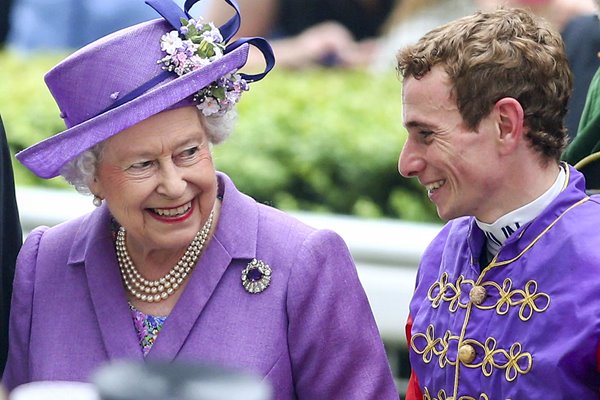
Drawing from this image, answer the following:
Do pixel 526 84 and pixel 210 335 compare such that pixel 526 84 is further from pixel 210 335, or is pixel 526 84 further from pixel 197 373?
pixel 197 373

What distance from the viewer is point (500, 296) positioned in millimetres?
2789

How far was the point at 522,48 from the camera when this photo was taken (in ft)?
8.90

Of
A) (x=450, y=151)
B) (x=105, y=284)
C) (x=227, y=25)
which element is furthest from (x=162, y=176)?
(x=450, y=151)

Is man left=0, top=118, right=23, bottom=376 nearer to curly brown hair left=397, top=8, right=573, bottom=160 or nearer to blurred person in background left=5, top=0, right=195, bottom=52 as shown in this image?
curly brown hair left=397, top=8, right=573, bottom=160

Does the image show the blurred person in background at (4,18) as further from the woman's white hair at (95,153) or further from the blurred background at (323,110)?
the woman's white hair at (95,153)

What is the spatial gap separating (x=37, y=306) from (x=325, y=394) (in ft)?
2.65

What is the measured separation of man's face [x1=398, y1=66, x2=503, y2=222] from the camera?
275cm

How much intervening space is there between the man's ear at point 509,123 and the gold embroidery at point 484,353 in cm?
44

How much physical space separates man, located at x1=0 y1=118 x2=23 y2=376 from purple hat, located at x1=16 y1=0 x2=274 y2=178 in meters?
0.11

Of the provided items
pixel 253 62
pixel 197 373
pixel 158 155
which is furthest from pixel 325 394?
pixel 253 62

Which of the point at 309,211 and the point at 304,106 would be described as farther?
the point at 304,106

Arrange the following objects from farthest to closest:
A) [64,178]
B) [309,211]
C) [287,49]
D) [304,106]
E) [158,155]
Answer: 1. [287,49]
2. [304,106]
3. [309,211]
4. [64,178]
5. [158,155]

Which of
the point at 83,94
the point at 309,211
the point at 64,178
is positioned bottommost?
the point at 309,211

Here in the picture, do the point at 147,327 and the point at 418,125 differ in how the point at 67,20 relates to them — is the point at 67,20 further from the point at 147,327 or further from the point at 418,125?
the point at 418,125
